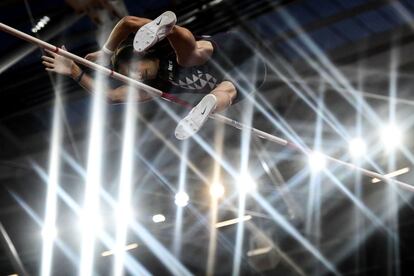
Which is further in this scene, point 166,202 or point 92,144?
point 166,202

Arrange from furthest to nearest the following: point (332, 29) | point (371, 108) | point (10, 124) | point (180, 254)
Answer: point (180, 254) → point (10, 124) → point (371, 108) → point (332, 29)

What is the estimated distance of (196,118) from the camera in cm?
364

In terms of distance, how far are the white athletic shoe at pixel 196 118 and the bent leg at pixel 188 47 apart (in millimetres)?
258

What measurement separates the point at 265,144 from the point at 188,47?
12.5 ft

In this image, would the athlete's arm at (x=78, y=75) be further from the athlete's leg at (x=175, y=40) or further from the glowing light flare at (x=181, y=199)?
the glowing light flare at (x=181, y=199)

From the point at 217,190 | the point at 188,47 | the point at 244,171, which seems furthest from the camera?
the point at 217,190

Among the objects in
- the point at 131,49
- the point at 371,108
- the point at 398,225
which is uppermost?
the point at 371,108

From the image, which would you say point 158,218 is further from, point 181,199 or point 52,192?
point 52,192

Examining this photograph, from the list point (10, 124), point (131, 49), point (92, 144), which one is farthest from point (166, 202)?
point (131, 49)

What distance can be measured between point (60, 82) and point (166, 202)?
8.02 feet

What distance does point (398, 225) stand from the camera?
→ 802cm

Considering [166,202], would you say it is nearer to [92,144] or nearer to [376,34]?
[92,144]

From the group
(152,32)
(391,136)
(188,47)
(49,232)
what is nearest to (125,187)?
(49,232)

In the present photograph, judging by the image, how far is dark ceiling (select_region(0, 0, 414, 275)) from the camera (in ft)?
19.8
